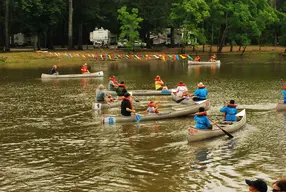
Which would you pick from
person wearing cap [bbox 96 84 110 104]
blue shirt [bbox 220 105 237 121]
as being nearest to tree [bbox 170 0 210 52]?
person wearing cap [bbox 96 84 110 104]

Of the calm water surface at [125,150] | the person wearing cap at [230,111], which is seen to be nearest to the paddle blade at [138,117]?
the calm water surface at [125,150]

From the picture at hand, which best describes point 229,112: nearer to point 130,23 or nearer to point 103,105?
point 103,105

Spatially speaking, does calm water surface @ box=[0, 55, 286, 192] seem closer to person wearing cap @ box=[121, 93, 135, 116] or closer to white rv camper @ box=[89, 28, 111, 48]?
person wearing cap @ box=[121, 93, 135, 116]

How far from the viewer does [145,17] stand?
8438 centimetres

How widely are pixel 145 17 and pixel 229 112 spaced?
206 feet

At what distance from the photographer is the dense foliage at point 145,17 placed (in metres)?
76.8

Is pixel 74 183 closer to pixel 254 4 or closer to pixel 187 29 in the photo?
pixel 187 29

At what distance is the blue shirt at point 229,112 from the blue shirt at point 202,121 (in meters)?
2.47

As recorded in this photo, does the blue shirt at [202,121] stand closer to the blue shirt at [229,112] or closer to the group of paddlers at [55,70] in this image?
the blue shirt at [229,112]

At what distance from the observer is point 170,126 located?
2459cm

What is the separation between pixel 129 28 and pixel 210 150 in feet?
208

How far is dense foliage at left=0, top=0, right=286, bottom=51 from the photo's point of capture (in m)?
76.8

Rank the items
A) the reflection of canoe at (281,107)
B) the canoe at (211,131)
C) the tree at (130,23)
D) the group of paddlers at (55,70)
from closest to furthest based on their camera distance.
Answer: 1. the canoe at (211,131)
2. the reflection of canoe at (281,107)
3. the group of paddlers at (55,70)
4. the tree at (130,23)

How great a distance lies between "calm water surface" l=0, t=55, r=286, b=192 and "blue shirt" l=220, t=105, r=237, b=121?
0.89m
